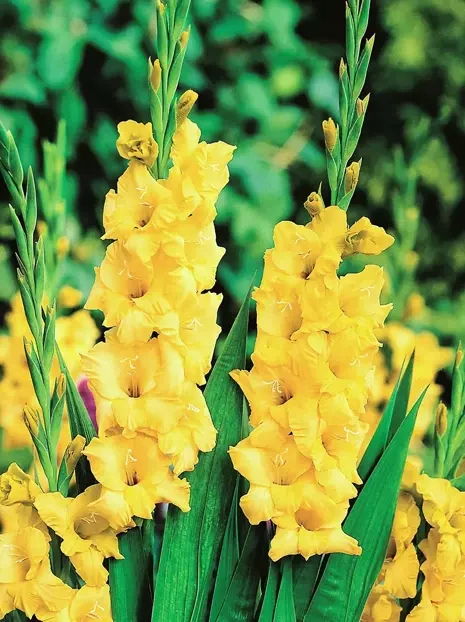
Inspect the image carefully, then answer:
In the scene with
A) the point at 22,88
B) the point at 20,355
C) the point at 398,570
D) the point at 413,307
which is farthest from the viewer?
the point at 22,88

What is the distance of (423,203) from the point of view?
2.20 meters

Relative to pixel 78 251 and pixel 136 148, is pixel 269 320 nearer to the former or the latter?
pixel 136 148

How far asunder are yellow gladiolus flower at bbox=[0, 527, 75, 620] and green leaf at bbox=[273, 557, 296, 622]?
5.1 inches

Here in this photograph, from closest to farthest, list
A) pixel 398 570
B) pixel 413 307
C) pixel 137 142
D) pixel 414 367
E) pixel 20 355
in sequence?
1. pixel 137 142
2. pixel 398 570
3. pixel 20 355
4. pixel 414 367
5. pixel 413 307

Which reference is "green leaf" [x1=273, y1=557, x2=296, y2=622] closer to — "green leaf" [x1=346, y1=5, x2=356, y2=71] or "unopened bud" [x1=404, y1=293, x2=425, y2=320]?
"green leaf" [x1=346, y1=5, x2=356, y2=71]

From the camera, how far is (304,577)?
2.05 ft

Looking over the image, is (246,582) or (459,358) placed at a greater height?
(459,358)

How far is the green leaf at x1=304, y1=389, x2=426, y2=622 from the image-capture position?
0.62 meters

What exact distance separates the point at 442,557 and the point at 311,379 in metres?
0.16

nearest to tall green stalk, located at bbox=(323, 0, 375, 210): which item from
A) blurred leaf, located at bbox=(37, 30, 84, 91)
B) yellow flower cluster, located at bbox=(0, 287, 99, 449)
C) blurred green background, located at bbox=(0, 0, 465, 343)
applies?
yellow flower cluster, located at bbox=(0, 287, 99, 449)

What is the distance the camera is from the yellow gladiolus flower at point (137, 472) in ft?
1.82

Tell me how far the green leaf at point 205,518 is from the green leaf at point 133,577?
0.02m

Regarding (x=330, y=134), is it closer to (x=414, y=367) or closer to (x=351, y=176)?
(x=351, y=176)

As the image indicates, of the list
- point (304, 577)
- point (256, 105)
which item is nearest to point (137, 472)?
point (304, 577)
